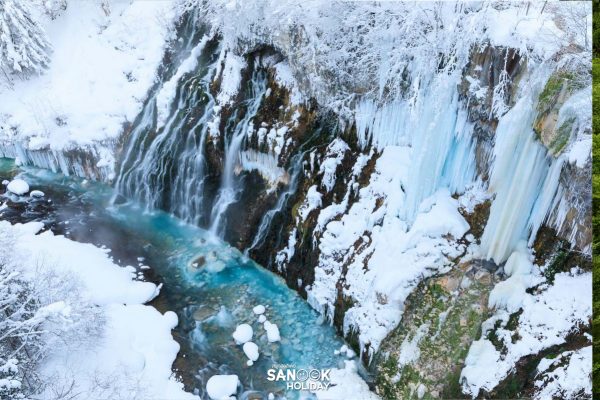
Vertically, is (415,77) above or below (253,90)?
above

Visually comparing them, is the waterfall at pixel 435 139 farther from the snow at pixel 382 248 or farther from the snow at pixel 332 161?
the snow at pixel 332 161

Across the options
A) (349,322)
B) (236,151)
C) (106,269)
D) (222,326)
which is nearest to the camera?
(349,322)

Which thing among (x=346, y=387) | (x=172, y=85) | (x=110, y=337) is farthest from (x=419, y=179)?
(x=172, y=85)

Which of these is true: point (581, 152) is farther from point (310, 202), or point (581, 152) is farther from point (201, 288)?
point (201, 288)

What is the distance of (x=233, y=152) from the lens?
10383 millimetres

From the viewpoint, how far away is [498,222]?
6.36m

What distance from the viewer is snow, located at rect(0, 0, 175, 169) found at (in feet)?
42.3

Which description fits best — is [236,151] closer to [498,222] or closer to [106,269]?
[106,269]

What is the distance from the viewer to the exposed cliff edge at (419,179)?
18.6ft

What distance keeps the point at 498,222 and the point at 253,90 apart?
6.33 metres

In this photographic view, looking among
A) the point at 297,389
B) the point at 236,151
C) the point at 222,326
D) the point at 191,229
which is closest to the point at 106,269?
the point at 191,229

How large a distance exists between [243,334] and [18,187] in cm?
799

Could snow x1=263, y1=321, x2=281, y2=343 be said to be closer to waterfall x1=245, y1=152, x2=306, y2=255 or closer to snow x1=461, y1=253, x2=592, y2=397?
waterfall x1=245, y1=152, x2=306, y2=255

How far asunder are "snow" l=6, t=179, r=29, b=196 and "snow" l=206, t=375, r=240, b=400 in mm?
8056
